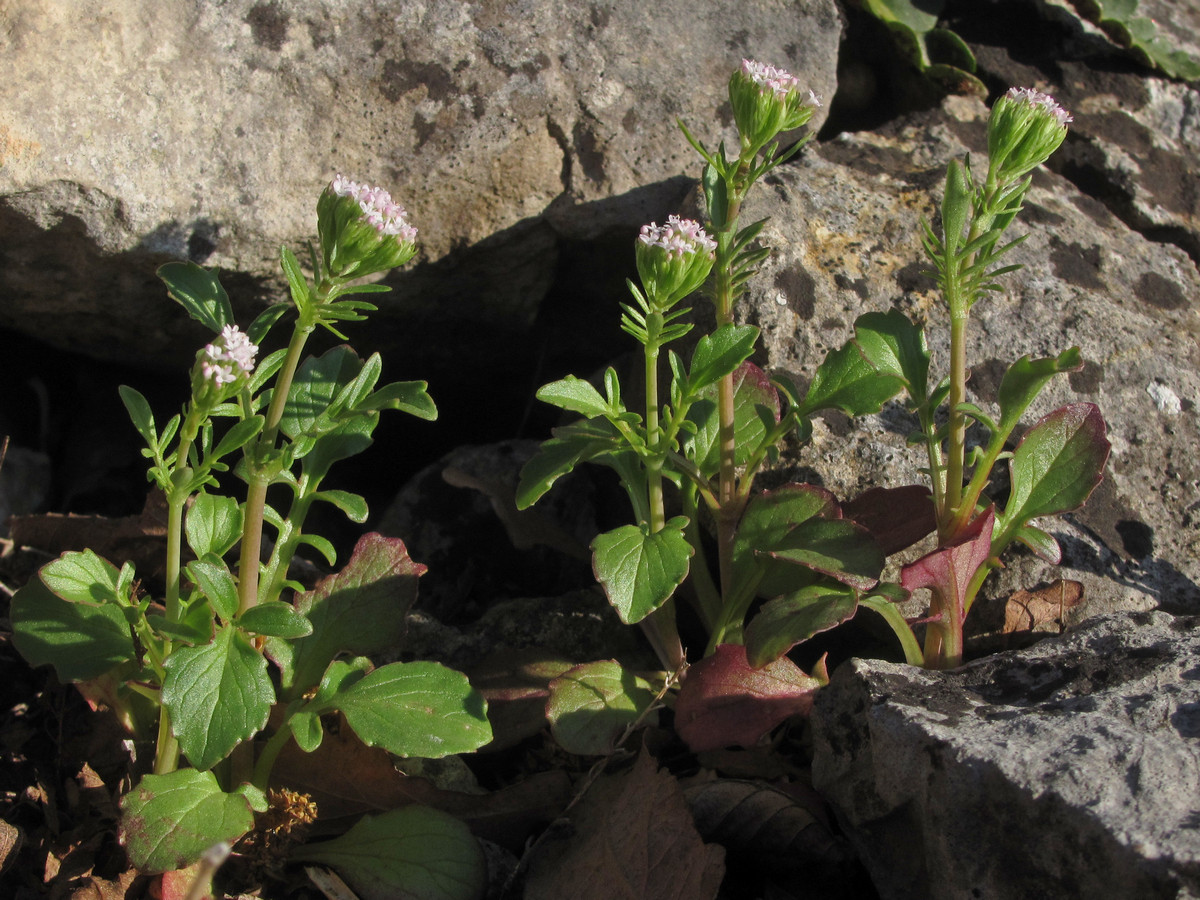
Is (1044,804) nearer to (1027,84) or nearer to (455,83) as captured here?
(455,83)

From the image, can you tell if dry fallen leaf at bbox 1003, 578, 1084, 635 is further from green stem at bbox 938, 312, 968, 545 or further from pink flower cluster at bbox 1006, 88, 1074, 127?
pink flower cluster at bbox 1006, 88, 1074, 127

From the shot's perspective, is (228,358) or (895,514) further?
(895,514)

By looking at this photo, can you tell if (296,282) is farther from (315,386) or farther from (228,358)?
(315,386)

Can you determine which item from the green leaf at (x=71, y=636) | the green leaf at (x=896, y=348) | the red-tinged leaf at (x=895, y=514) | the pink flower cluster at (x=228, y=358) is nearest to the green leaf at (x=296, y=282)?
the pink flower cluster at (x=228, y=358)

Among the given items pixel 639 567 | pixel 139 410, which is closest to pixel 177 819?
pixel 139 410

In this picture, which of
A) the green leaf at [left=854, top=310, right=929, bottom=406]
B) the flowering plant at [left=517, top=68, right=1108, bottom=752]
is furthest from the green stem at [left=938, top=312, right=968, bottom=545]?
the green leaf at [left=854, top=310, right=929, bottom=406]

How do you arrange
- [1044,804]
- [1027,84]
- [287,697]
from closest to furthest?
[1044,804] < [287,697] < [1027,84]

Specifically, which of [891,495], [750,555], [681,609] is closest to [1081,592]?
[891,495]
